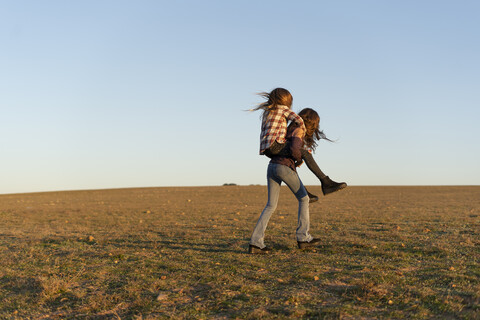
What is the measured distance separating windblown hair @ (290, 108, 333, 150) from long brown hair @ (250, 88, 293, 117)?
1.20 feet

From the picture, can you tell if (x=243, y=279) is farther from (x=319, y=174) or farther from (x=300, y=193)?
(x=319, y=174)

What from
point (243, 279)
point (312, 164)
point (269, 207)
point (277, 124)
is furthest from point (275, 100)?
point (243, 279)

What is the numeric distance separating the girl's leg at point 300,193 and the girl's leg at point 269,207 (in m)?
0.18

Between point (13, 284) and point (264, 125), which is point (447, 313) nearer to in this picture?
point (264, 125)

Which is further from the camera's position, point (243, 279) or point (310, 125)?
point (310, 125)

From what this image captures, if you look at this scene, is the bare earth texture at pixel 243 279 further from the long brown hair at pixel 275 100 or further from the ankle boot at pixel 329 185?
the long brown hair at pixel 275 100

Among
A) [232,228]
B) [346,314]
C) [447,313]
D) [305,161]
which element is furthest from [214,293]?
[232,228]

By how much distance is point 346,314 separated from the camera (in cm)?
367

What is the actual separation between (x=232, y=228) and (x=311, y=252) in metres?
4.33

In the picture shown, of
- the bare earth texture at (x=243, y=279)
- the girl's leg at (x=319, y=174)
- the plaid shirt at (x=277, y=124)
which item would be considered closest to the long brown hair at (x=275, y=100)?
the plaid shirt at (x=277, y=124)

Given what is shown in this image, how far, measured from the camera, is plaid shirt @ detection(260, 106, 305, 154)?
6203 millimetres

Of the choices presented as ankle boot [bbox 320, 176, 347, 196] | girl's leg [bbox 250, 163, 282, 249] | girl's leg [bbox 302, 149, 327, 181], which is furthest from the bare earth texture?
girl's leg [bbox 302, 149, 327, 181]

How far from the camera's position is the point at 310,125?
21.8 ft

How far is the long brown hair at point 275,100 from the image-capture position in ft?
20.5
